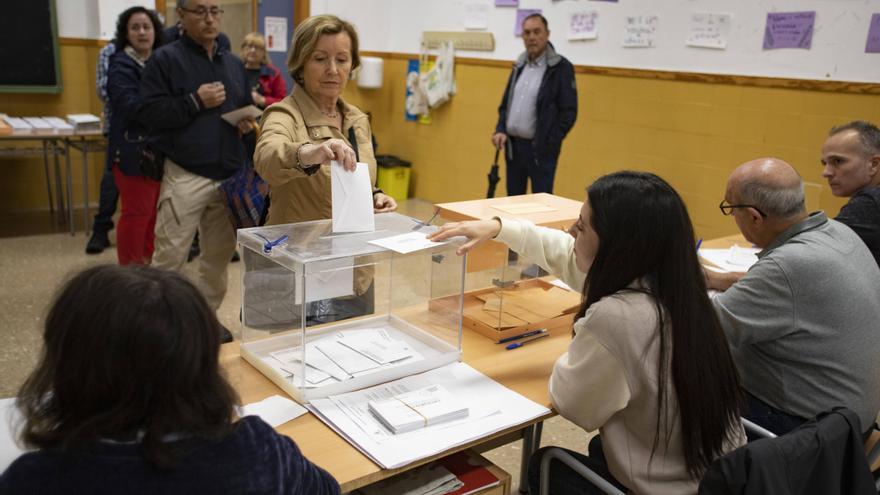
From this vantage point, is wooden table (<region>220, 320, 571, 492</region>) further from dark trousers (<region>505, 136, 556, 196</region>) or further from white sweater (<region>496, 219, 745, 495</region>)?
dark trousers (<region>505, 136, 556, 196</region>)

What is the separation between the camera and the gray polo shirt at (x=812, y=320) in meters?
1.79

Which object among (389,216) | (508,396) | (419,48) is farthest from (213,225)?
(419,48)

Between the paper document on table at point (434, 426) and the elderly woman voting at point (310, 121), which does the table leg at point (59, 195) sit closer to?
the elderly woman voting at point (310, 121)

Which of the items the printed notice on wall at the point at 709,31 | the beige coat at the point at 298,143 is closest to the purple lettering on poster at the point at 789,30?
the printed notice on wall at the point at 709,31

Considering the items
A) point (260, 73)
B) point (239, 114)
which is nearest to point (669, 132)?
point (260, 73)

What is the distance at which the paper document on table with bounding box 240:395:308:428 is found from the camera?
151 cm

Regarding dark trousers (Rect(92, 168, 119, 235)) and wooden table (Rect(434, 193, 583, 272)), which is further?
dark trousers (Rect(92, 168, 119, 235))

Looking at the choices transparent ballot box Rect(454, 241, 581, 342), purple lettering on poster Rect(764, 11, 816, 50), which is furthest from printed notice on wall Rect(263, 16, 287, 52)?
transparent ballot box Rect(454, 241, 581, 342)

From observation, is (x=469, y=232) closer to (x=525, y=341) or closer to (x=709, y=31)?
(x=525, y=341)

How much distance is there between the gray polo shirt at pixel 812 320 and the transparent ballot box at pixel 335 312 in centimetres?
74

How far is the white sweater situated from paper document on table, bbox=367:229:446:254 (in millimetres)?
438

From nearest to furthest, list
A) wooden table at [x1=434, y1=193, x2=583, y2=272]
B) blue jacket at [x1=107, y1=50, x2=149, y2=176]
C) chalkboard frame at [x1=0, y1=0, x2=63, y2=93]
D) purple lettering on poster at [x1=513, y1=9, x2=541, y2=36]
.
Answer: wooden table at [x1=434, y1=193, x2=583, y2=272], blue jacket at [x1=107, y1=50, x2=149, y2=176], chalkboard frame at [x1=0, y1=0, x2=63, y2=93], purple lettering on poster at [x1=513, y1=9, x2=541, y2=36]

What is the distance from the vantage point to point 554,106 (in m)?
4.90

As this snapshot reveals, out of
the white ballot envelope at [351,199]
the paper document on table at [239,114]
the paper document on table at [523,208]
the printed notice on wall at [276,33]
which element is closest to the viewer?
the white ballot envelope at [351,199]
